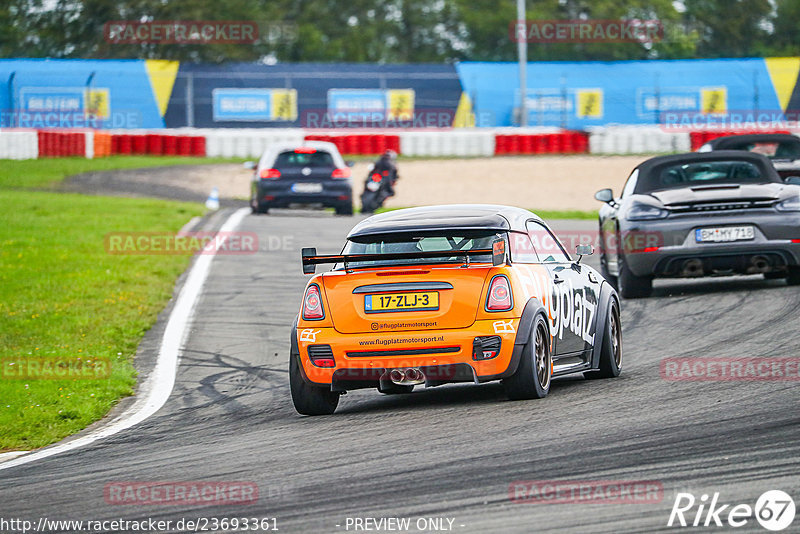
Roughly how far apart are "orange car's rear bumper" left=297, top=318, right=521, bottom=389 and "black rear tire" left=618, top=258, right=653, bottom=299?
18.8ft

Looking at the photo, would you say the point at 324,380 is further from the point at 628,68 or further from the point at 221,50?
the point at 221,50

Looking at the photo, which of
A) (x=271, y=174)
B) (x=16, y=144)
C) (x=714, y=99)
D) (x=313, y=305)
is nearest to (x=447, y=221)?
(x=313, y=305)

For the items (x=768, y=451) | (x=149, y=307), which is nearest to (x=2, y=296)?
(x=149, y=307)

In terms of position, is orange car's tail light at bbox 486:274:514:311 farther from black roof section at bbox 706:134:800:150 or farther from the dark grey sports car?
black roof section at bbox 706:134:800:150

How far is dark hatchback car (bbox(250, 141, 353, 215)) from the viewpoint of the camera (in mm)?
25359

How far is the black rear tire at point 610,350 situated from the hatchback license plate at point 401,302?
5.90 ft

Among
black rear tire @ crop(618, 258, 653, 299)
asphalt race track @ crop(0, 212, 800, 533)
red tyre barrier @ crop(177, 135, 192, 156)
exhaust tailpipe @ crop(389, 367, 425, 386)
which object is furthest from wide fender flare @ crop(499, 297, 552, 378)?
red tyre barrier @ crop(177, 135, 192, 156)

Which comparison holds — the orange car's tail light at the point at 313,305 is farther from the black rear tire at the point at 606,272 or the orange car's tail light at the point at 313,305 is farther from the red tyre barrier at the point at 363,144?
the red tyre barrier at the point at 363,144

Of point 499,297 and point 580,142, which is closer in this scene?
point 499,297

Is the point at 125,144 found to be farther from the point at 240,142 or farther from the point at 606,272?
the point at 606,272

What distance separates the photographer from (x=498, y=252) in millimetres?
8531

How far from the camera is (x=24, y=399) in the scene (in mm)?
9867

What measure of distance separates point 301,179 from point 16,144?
51.7 ft

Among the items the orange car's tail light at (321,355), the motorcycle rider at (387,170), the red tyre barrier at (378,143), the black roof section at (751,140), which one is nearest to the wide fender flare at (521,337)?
the orange car's tail light at (321,355)
